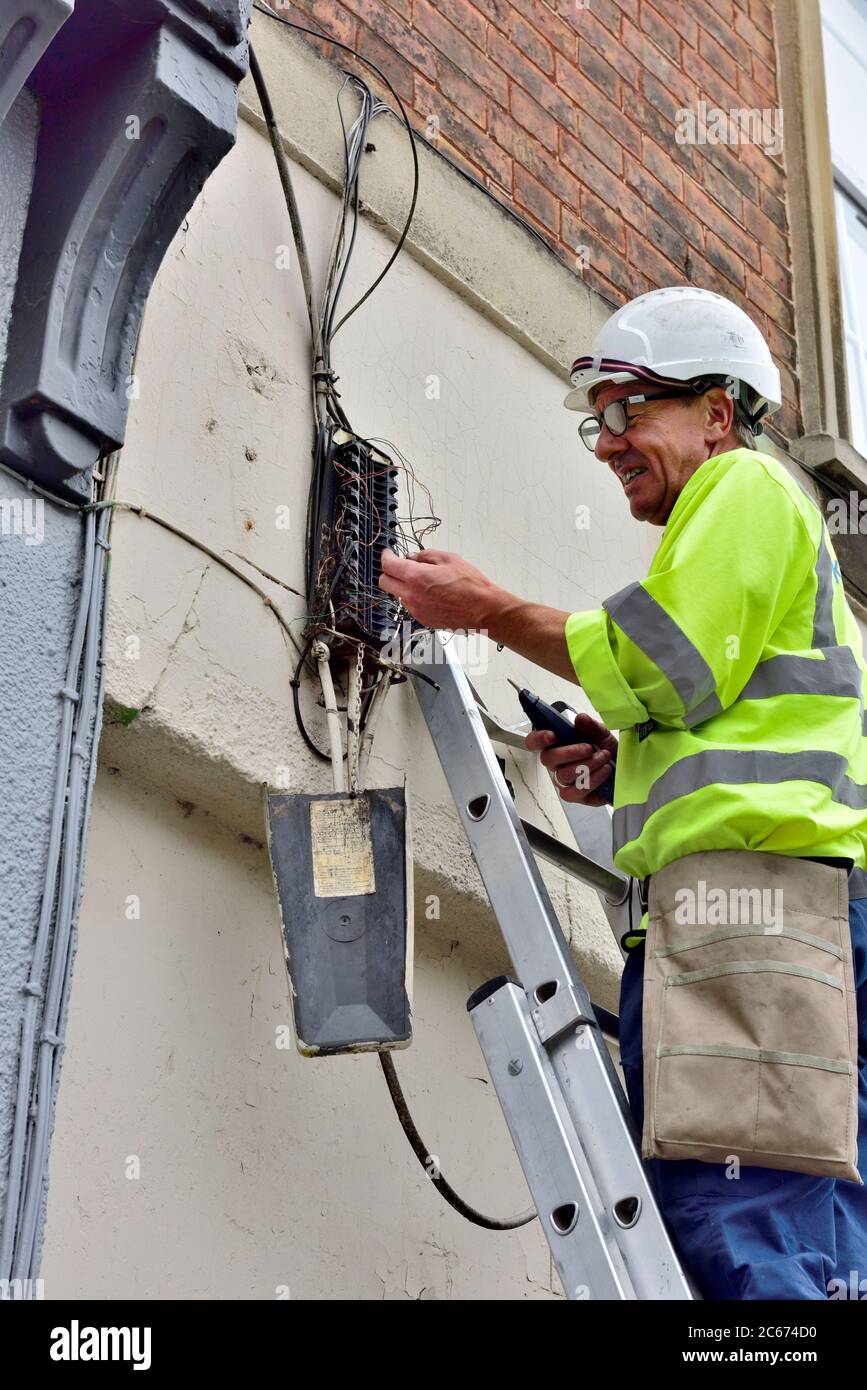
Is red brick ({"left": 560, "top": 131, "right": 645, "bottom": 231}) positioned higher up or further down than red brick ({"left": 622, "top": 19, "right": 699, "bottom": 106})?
further down

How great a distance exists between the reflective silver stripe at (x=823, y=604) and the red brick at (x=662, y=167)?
8.87 feet

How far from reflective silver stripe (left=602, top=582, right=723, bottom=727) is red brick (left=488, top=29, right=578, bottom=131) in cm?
238

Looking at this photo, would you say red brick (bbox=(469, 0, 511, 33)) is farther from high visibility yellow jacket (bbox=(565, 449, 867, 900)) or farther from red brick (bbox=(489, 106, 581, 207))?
high visibility yellow jacket (bbox=(565, 449, 867, 900))

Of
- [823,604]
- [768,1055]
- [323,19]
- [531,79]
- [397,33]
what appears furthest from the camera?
[531,79]

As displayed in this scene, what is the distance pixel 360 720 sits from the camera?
335cm

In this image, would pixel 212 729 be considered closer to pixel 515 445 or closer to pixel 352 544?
pixel 352 544

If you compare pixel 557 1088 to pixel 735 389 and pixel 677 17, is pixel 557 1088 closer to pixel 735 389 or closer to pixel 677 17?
pixel 735 389

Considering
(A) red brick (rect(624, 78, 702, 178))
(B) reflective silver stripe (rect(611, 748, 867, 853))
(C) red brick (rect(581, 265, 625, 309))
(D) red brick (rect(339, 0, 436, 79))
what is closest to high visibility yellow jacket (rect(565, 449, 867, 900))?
(B) reflective silver stripe (rect(611, 748, 867, 853))

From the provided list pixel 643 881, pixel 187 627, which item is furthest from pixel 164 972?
pixel 643 881

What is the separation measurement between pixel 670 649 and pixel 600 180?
2716 mm

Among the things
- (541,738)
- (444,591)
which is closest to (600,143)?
(541,738)

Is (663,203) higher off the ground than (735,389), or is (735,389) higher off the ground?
(663,203)

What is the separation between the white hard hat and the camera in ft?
10.3

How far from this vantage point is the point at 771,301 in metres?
5.81
